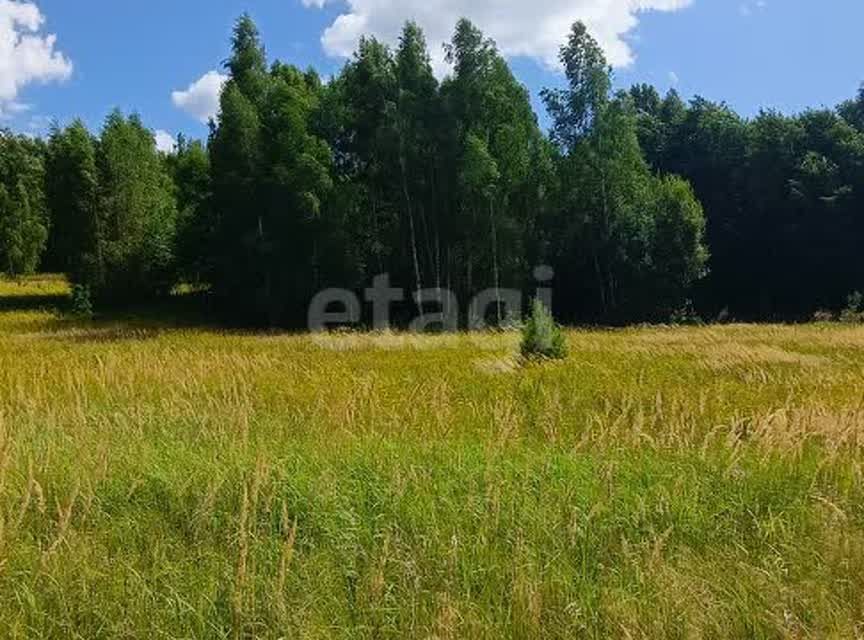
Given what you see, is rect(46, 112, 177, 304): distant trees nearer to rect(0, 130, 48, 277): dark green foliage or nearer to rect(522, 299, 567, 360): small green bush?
rect(0, 130, 48, 277): dark green foliage

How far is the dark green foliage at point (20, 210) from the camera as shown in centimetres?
4794

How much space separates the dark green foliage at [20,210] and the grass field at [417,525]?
48.3 m

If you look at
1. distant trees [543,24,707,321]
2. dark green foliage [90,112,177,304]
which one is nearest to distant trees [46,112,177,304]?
dark green foliage [90,112,177,304]

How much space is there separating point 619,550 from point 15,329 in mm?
→ 30696

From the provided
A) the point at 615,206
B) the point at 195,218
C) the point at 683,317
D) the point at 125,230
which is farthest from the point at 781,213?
the point at 125,230

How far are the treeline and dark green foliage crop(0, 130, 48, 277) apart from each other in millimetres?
9556

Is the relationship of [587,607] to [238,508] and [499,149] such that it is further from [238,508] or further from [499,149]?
[499,149]

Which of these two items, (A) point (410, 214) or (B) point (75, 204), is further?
(B) point (75, 204)

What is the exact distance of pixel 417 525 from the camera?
3447 millimetres

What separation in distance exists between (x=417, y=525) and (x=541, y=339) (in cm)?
986

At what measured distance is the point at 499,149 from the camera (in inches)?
1302

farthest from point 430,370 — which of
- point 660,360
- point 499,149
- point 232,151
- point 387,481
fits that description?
point 232,151

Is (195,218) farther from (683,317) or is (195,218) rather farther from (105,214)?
(683,317)

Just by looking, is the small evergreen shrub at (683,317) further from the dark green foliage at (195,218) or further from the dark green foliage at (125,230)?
the dark green foliage at (125,230)
